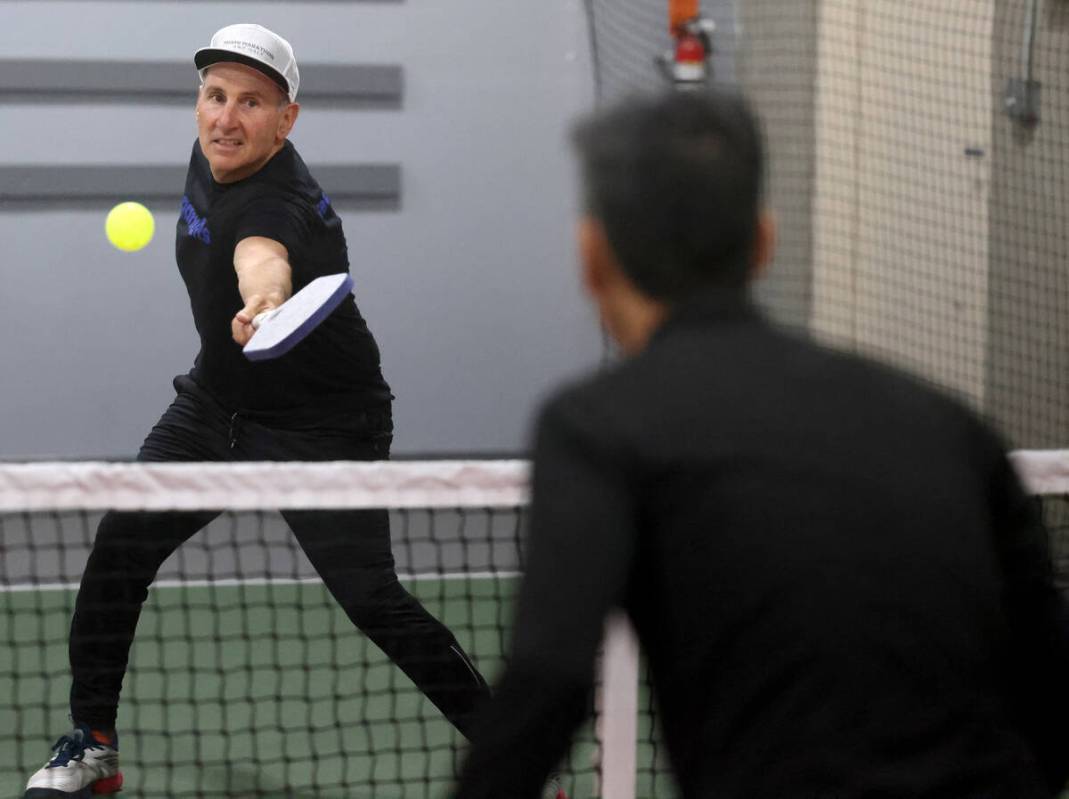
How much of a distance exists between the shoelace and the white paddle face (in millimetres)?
911

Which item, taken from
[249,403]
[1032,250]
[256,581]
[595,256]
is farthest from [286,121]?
[1032,250]

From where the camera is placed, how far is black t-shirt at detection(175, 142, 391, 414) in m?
2.94

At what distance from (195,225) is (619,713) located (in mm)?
1320

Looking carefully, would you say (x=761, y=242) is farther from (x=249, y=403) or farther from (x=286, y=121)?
(x=286, y=121)

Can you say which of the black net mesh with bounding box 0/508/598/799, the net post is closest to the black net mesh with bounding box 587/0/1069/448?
the black net mesh with bounding box 0/508/598/799

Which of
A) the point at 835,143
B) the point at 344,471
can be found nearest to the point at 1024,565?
the point at 344,471

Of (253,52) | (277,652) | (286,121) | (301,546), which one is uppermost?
(253,52)

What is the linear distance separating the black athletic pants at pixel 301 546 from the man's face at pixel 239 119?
1.49 feet

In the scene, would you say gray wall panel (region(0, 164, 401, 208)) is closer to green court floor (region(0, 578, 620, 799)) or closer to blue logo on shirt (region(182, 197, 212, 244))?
green court floor (region(0, 578, 620, 799))

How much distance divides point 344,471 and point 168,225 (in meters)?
4.49

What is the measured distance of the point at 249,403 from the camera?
300cm

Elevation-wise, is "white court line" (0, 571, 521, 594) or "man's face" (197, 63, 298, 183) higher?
"man's face" (197, 63, 298, 183)

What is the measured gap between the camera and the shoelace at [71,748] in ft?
9.42

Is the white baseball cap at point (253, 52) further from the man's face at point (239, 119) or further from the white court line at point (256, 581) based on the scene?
the white court line at point (256, 581)
